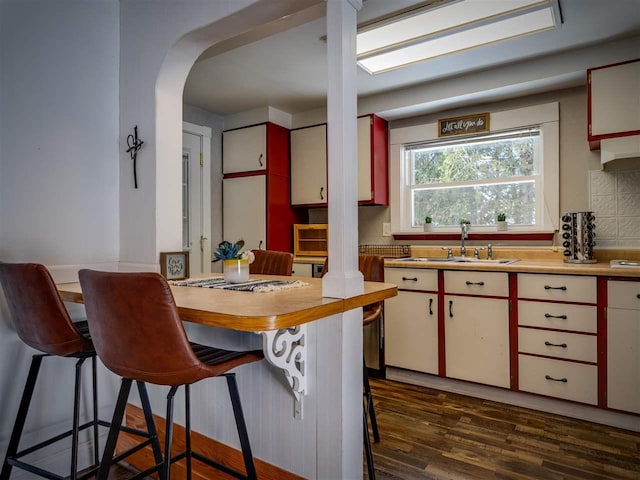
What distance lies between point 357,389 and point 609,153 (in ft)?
7.29

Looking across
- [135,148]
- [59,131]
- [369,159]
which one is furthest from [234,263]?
[369,159]

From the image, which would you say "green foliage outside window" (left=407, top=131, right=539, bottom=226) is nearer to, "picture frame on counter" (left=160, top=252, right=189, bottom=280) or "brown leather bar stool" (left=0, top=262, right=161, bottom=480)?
"picture frame on counter" (left=160, top=252, right=189, bottom=280)

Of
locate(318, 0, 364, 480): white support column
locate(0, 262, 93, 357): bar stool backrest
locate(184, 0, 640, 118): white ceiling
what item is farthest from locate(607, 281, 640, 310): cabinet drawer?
locate(0, 262, 93, 357): bar stool backrest

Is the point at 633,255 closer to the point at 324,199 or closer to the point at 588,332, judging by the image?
the point at 588,332

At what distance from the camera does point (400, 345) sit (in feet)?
9.68

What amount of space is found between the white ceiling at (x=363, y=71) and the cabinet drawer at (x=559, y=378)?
1.86 meters

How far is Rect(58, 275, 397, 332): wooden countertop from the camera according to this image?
1.04 metres

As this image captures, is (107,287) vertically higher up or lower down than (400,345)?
higher up

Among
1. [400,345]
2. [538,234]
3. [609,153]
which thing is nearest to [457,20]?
[609,153]

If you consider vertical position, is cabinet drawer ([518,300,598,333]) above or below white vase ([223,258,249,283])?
below

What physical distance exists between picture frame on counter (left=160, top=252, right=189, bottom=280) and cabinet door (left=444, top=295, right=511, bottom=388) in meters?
1.72

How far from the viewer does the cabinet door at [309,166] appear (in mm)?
3777

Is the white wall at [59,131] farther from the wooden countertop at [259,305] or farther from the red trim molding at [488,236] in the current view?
the red trim molding at [488,236]

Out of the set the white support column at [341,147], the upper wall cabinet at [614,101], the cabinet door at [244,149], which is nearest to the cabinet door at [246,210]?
the cabinet door at [244,149]
